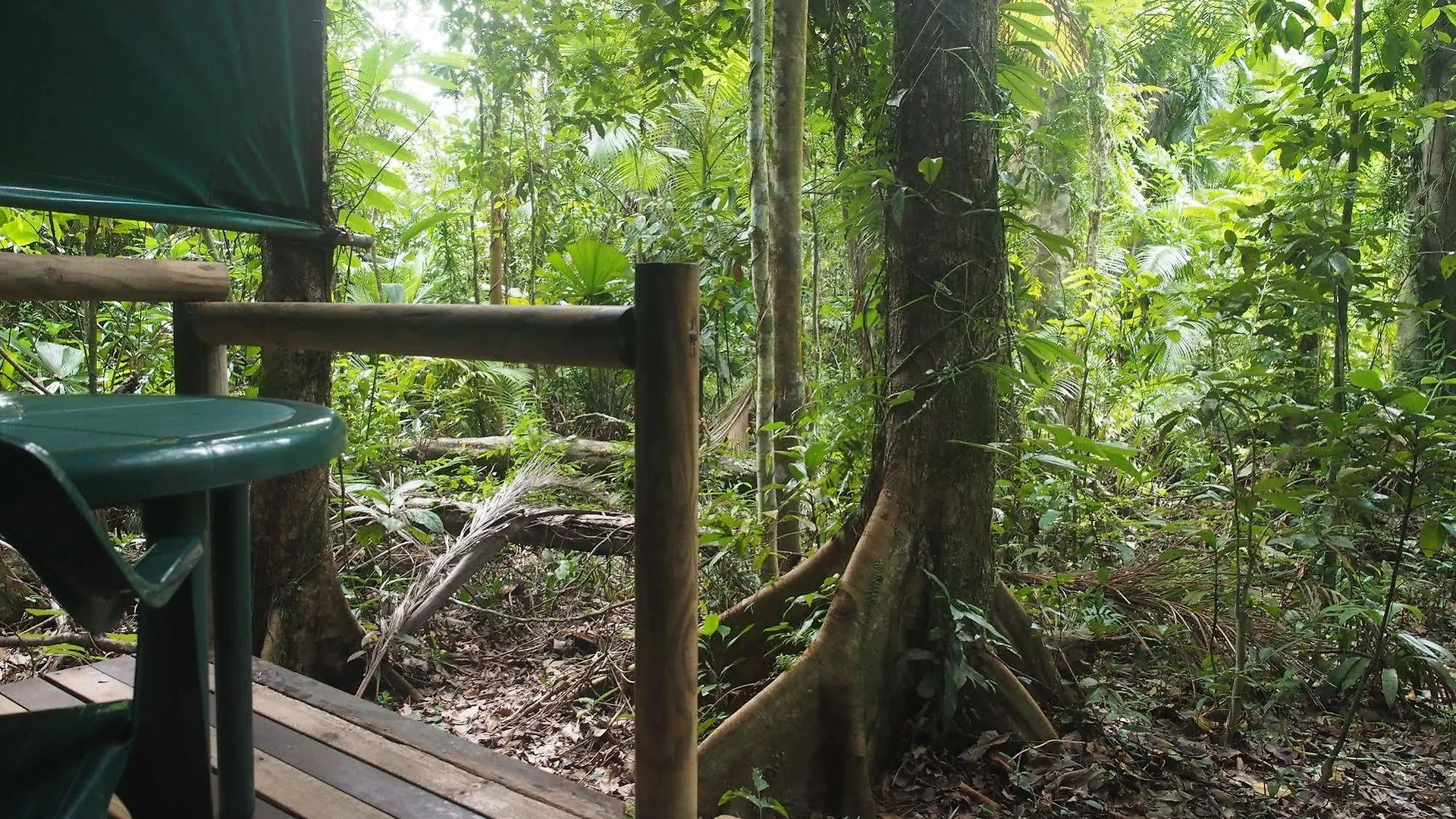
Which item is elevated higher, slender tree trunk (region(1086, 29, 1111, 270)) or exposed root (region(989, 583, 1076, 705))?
slender tree trunk (region(1086, 29, 1111, 270))

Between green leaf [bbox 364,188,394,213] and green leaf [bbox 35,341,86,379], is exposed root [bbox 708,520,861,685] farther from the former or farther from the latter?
green leaf [bbox 35,341,86,379]

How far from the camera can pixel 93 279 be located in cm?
211

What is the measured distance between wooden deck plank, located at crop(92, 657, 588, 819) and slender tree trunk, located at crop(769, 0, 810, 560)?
159 cm

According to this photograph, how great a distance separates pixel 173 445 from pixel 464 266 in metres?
8.60

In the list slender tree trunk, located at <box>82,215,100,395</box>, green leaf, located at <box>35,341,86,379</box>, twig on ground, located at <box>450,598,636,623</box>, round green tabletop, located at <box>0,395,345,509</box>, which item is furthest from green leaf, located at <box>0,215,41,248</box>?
round green tabletop, located at <box>0,395,345,509</box>

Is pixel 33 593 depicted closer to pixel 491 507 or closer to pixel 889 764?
pixel 491 507

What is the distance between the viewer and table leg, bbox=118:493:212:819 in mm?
1110

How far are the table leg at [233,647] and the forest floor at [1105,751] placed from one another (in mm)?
1282

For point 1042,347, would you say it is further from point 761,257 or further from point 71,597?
point 71,597

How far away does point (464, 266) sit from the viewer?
29.6 ft

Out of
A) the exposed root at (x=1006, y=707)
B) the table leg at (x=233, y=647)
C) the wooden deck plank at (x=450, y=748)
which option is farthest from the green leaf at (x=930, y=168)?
the table leg at (x=233, y=647)

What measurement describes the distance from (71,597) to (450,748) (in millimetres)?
1395

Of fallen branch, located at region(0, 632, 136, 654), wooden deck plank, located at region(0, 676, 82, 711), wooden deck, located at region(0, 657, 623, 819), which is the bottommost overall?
fallen branch, located at region(0, 632, 136, 654)

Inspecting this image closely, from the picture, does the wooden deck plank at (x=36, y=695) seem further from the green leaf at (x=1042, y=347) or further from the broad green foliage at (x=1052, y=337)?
the green leaf at (x=1042, y=347)
